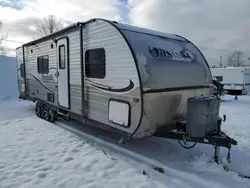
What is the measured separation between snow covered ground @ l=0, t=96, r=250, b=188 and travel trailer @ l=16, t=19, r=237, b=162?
1.65 ft

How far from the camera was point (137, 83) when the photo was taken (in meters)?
3.93

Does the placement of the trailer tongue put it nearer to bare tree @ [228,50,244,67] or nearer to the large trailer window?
the large trailer window

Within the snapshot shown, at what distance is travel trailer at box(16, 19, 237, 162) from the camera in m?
3.99

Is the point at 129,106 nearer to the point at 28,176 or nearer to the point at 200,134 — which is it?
the point at 200,134

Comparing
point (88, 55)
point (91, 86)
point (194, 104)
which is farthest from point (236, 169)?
point (88, 55)

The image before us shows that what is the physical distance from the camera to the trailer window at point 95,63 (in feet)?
15.7

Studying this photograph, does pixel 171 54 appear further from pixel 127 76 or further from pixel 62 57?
pixel 62 57

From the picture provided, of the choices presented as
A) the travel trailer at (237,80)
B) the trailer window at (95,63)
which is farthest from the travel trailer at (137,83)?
the travel trailer at (237,80)

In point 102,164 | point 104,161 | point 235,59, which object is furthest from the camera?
point 235,59

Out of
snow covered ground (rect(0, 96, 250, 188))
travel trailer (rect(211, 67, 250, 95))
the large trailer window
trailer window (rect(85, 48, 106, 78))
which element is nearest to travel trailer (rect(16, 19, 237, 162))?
trailer window (rect(85, 48, 106, 78))

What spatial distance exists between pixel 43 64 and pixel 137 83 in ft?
16.4

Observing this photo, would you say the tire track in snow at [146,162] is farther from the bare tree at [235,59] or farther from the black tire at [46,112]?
the bare tree at [235,59]

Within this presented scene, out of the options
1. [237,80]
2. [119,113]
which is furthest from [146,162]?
[237,80]

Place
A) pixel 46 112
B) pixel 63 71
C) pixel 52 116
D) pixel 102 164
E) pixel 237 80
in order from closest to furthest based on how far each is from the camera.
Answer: pixel 102 164, pixel 63 71, pixel 52 116, pixel 46 112, pixel 237 80
